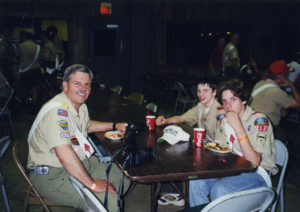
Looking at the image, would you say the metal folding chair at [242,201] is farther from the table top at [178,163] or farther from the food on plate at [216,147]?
the food on plate at [216,147]

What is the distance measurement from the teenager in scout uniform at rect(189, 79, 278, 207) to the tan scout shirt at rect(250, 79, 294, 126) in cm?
130

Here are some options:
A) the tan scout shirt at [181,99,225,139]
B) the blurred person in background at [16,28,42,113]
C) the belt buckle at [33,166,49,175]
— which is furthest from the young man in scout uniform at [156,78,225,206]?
the blurred person in background at [16,28,42,113]

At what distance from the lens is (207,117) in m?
2.74

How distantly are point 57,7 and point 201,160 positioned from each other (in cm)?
888

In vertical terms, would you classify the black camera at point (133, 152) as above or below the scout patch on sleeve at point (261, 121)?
below

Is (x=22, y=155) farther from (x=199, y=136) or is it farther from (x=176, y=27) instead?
(x=176, y=27)

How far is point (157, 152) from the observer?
2.02m

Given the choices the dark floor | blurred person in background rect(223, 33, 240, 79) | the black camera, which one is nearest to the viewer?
the black camera

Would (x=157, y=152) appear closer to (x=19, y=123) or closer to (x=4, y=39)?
(x=19, y=123)

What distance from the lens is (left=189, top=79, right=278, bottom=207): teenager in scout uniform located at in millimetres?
1947

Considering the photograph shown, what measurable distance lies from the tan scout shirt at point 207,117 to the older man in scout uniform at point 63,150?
113 centimetres

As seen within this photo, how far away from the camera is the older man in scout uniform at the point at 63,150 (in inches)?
72.8

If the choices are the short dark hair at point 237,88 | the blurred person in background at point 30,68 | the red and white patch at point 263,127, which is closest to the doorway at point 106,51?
the blurred person in background at point 30,68

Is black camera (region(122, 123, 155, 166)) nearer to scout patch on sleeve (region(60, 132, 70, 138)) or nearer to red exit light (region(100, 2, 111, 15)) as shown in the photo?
scout patch on sleeve (region(60, 132, 70, 138))
